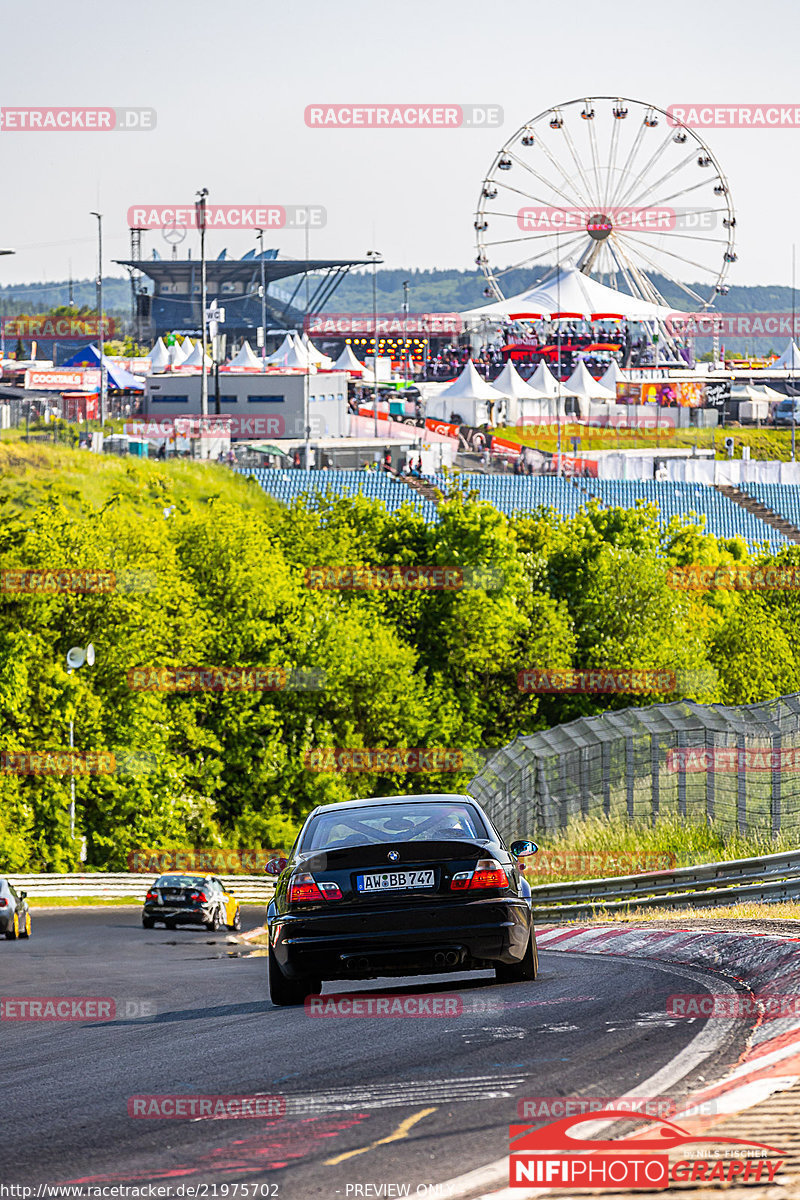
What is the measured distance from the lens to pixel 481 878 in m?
9.83

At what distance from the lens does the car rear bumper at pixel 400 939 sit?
970 centimetres

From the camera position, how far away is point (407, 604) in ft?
185

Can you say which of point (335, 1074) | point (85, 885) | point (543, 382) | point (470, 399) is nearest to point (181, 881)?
point (85, 885)

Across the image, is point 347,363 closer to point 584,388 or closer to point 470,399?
point 584,388

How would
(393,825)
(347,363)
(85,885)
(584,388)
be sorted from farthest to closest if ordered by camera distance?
(347,363) → (584,388) → (85,885) → (393,825)

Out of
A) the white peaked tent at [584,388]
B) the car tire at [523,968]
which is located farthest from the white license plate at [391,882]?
the white peaked tent at [584,388]

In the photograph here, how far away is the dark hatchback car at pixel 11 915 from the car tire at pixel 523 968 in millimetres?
13356

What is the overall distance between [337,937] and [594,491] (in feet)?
237

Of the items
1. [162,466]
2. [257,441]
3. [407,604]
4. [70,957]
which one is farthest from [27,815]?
[257,441]

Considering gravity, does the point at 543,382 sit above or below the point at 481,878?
above

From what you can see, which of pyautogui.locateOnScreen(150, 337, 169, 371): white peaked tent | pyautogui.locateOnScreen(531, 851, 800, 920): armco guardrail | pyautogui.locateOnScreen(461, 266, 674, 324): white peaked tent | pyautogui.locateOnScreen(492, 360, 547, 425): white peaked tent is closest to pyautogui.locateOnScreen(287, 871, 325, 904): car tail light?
pyautogui.locateOnScreen(531, 851, 800, 920): armco guardrail

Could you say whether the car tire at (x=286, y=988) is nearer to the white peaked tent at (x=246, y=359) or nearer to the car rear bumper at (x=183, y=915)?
the car rear bumper at (x=183, y=915)

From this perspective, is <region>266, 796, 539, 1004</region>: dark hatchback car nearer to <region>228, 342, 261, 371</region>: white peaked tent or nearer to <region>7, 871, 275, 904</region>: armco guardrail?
<region>7, 871, 275, 904</region>: armco guardrail

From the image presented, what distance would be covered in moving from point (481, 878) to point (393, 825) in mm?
717
